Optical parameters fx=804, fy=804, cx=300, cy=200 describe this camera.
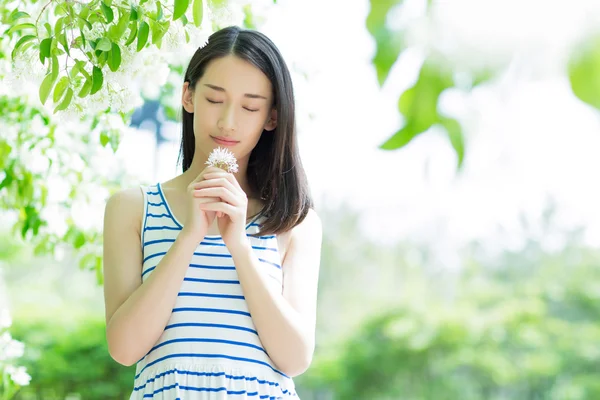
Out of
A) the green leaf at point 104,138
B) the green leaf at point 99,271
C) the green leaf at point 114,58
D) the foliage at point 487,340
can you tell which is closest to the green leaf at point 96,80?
the green leaf at point 114,58

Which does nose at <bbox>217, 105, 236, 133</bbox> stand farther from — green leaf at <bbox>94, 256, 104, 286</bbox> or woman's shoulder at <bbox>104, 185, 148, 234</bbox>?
green leaf at <bbox>94, 256, 104, 286</bbox>

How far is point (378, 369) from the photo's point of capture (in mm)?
6781

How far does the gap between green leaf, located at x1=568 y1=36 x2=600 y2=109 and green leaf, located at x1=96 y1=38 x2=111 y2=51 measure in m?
0.96

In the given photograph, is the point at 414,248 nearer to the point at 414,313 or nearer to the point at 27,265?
the point at 414,313

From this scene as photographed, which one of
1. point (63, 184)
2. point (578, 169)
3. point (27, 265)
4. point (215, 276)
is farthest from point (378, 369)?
point (215, 276)

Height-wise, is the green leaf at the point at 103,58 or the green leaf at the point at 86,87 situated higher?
the green leaf at the point at 103,58

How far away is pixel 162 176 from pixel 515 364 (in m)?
3.34

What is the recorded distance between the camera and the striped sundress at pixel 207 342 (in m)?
1.39

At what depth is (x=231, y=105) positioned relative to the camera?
147cm

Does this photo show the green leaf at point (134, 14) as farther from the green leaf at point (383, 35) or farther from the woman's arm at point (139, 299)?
the green leaf at point (383, 35)

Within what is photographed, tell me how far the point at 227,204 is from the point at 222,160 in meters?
0.10

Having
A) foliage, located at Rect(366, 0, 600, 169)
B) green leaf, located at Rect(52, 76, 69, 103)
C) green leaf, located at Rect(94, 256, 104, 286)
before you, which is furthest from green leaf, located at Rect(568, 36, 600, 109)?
green leaf, located at Rect(94, 256, 104, 286)

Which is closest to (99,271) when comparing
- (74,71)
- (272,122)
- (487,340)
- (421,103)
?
(272,122)

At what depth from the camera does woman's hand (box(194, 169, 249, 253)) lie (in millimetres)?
1365
